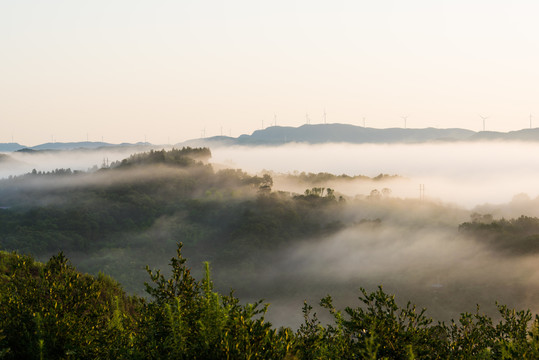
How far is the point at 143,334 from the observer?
12.3 meters

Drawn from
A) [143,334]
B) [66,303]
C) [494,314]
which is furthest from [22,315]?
[494,314]

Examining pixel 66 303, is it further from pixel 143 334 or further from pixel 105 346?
pixel 143 334

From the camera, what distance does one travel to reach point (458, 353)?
1351 centimetres

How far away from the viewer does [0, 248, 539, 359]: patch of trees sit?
1075 centimetres

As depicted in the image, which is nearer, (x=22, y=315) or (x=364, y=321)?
(x=364, y=321)

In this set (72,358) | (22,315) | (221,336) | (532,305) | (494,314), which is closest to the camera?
(221,336)

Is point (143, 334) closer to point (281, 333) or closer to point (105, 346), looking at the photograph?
point (105, 346)

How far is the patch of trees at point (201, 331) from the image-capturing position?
1075cm

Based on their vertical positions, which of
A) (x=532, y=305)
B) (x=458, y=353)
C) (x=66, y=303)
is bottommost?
(x=532, y=305)

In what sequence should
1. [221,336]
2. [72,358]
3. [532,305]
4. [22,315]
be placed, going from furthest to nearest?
[532,305], [22,315], [72,358], [221,336]

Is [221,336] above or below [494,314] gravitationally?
above

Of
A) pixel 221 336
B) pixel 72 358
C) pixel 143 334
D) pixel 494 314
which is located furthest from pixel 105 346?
pixel 494 314

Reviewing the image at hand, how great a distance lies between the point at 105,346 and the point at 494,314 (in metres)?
192

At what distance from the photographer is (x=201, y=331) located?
427 inches
